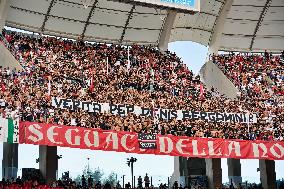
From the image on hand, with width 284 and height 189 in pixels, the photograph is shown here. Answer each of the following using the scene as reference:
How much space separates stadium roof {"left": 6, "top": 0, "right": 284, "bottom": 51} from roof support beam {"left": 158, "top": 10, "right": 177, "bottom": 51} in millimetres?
380

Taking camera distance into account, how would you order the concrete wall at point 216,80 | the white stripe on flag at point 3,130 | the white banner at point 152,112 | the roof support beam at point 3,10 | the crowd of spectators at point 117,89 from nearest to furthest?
the white stripe on flag at point 3,130
the crowd of spectators at point 117,89
the white banner at point 152,112
the roof support beam at point 3,10
the concrete wall at point 216,80

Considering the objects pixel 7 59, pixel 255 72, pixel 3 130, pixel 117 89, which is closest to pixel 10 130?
pixel 3 130

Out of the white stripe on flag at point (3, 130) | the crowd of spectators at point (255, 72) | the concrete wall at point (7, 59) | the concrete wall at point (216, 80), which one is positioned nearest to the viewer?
the white stripe on flag at point (3, 130)

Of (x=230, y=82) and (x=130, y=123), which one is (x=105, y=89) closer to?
(x=130, y=123)

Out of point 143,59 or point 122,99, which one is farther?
point 143,59

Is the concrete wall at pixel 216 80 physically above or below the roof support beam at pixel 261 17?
below

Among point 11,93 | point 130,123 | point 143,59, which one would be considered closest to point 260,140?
point 130,123

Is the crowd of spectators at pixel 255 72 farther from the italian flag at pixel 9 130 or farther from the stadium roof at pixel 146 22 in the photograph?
the italian flag at pixel 9 130

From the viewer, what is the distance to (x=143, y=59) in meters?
43.3

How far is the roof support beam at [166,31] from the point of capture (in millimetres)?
42812

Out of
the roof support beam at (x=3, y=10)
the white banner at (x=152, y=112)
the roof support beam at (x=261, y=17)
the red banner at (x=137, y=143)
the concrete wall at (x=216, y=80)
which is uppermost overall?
the roof support beam at (x=261, y=17)

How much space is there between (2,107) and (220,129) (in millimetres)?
15566

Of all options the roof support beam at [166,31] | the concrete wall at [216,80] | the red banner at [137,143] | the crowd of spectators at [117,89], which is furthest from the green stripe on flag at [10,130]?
the concrete wall at [216,80]

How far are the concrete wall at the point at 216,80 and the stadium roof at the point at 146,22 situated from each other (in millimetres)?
3206
